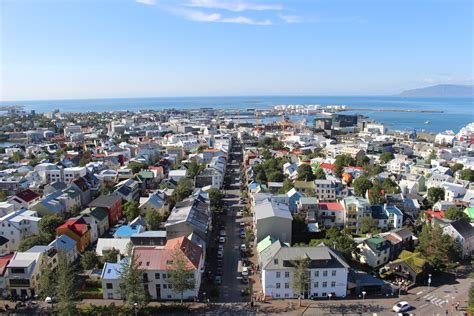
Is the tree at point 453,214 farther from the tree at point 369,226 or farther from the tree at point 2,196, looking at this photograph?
the tree at point 2,196

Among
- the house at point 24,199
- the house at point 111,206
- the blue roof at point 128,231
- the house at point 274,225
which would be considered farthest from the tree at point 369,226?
the house at point 24,199

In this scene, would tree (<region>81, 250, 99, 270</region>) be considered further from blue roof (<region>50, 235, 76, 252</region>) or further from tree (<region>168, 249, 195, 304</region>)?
tree (<region>168, 249, 195, 304</region>)

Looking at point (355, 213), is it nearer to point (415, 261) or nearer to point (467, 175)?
point (415, 261)

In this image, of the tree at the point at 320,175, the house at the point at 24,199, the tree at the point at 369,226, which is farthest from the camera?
the tree at the point at 320,175

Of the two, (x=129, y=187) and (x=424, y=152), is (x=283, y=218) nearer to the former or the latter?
(x=129, y=187)

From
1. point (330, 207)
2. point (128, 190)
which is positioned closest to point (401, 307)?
point (330, 207)

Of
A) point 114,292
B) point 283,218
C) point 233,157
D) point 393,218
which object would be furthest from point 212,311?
point 233,157
